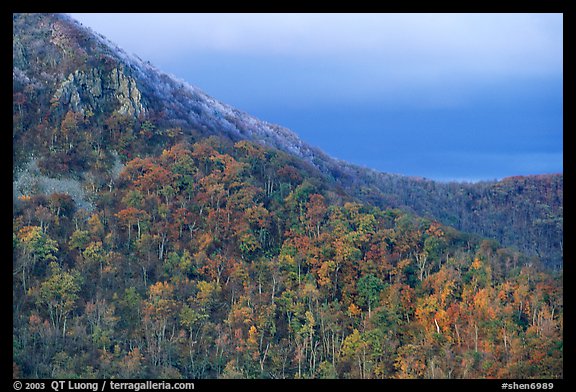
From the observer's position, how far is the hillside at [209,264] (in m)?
49.4

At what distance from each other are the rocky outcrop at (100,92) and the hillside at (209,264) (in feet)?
0.53

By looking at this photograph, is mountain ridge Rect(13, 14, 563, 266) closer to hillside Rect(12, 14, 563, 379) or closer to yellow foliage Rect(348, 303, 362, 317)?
hillside Rect(12, 14, 563, 379)

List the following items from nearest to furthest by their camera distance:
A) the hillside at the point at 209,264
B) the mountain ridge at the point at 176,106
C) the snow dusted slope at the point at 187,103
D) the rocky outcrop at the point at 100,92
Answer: the hillside at the point at 209,264 < the rocky outcrop at the point at 100,92 < the mountain ridge at the point at 176,106 < the snow dusted slope at the point at 187,103

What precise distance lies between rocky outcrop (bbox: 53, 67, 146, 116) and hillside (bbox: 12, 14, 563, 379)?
160 millimetres

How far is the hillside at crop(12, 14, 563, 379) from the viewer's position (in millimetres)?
49375

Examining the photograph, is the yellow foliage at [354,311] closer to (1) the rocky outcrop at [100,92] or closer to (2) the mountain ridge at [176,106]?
(2) the mountain ridge at [176,106]

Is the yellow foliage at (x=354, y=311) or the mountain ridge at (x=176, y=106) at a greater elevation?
the mountain ridge at (x=176, y=106)

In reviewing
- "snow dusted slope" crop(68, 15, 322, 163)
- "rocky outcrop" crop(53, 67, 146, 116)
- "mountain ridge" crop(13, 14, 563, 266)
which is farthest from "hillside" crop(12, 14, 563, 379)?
"snow dusted slope" crop(68, 15, 322, 163)

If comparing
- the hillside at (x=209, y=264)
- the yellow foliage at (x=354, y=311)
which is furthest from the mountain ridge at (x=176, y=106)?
the yellow foliage at (x=354, y=311)

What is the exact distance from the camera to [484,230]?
388 feet
